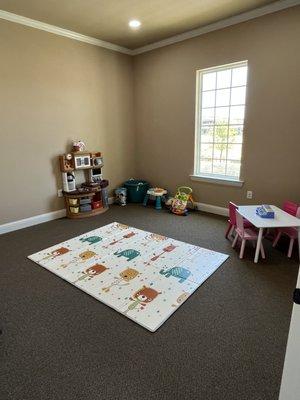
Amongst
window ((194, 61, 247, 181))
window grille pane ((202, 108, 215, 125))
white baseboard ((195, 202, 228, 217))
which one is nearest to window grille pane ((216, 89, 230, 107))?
window ((194, 61, 247, 181))

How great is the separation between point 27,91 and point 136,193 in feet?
7.89

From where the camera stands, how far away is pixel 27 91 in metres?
3.44

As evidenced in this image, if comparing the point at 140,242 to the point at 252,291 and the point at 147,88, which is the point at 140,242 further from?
the point at 147,88

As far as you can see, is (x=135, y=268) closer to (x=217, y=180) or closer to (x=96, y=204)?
(x=96, y=204)

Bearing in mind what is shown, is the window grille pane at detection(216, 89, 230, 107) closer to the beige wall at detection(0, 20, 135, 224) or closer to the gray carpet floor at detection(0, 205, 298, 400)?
the beige wall at detection(0, 20, 135, 224)

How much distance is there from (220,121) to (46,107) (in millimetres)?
2625

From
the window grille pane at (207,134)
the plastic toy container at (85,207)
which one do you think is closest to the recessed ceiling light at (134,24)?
the window grille pane at (207,134)

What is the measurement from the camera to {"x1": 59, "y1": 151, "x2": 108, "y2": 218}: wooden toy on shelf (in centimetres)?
394

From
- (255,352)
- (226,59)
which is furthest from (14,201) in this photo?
(226,59)

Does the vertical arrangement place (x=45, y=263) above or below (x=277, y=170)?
below

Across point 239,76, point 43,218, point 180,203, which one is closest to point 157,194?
point 180,203

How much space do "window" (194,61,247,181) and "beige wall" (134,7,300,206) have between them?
0.14m

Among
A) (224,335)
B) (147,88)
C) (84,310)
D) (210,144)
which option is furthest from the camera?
(147,88)

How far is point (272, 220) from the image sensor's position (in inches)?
102
